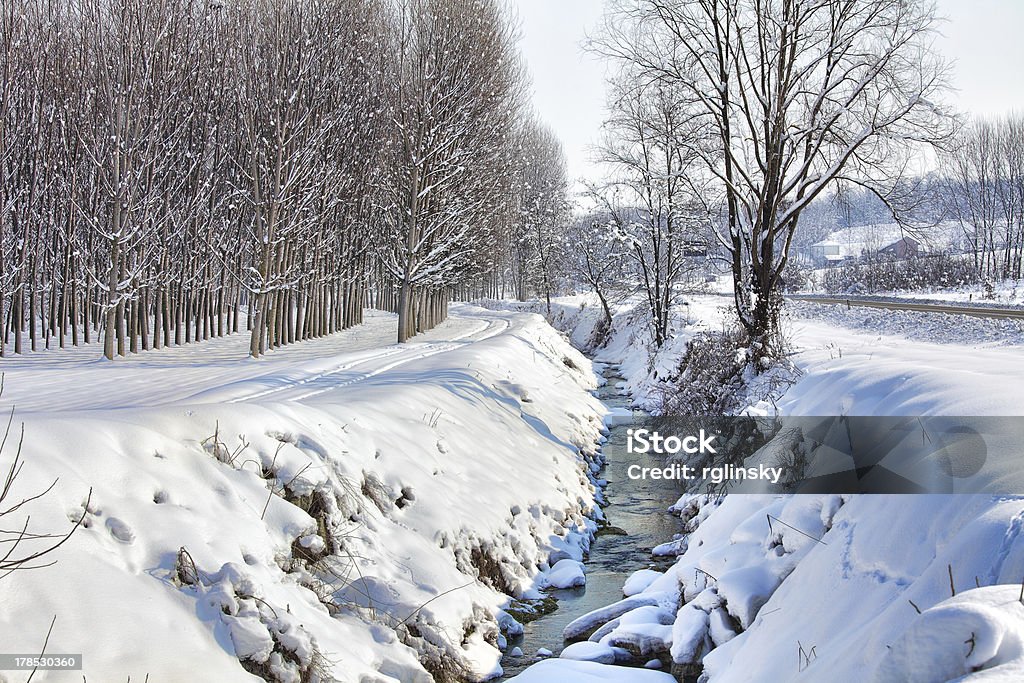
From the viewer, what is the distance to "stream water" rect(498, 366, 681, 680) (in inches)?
301

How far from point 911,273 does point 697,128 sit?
1523 inches

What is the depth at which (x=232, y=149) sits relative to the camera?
24.2m

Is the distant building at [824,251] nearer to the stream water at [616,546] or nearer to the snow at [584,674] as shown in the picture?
the stream water at [616,546]

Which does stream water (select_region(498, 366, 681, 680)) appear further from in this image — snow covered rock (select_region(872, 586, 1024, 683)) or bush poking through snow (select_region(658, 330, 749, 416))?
snow covered rock (select_region(872, 586, 1024, 683))

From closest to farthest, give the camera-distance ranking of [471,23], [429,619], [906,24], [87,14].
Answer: [429,619] < [906,24] < [87,14] < [471,23]

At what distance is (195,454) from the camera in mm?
6184

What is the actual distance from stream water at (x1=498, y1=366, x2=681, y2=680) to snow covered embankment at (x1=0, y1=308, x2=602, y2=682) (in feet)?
1.07

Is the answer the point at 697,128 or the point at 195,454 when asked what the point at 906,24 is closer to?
the point at 697,128

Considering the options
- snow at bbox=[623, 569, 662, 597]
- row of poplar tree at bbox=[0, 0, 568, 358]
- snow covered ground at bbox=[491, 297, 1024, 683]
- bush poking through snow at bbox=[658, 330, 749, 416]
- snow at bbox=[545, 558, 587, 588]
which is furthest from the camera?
row of poplar tree at bbox=[0, 0, 568, 358]

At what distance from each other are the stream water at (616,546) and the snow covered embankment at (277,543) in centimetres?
33

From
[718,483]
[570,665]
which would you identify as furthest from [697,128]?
[570,665]

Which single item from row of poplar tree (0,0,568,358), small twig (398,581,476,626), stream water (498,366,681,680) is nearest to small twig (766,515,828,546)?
stream water (498,366,681,680)

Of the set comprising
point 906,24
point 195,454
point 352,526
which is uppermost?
point 906,24

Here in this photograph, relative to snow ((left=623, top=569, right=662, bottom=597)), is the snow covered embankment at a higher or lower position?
higher
